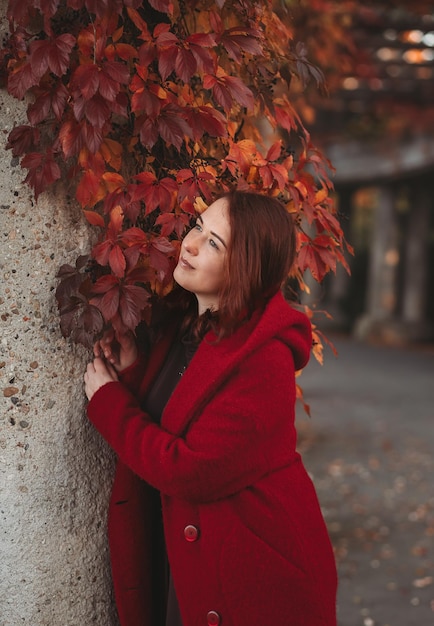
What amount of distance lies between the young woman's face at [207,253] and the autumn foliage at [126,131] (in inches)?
1.8

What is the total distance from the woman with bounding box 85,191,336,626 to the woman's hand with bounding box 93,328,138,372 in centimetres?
9

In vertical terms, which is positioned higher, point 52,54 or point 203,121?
point 52,54

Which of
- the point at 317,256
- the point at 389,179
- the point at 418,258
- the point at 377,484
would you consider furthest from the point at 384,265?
the point at 317,256

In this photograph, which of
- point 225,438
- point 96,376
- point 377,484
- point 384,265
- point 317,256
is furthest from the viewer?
point 384,265

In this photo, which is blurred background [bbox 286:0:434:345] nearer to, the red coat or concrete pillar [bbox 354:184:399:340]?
concrete pillar [bbox 354:184:399:340]

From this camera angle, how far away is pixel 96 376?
6.48 ft

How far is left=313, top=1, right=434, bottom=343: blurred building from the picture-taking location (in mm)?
13000

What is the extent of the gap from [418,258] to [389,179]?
1731 mm

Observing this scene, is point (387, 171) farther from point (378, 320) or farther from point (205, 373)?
point (205, 373)

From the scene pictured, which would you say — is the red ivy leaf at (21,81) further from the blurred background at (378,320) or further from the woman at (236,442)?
the blurred background at (378,320)

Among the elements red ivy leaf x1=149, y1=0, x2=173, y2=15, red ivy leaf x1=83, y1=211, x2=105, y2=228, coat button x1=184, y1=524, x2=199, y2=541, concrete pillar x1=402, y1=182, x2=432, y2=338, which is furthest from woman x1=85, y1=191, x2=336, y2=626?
concrete pillar x1=402, y1=182, x2=432, y2=338

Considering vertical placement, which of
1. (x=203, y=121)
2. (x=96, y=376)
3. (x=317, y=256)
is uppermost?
(x=203, y=121)

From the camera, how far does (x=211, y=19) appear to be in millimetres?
1948

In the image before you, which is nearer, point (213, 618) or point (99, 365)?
point (213, 618)
